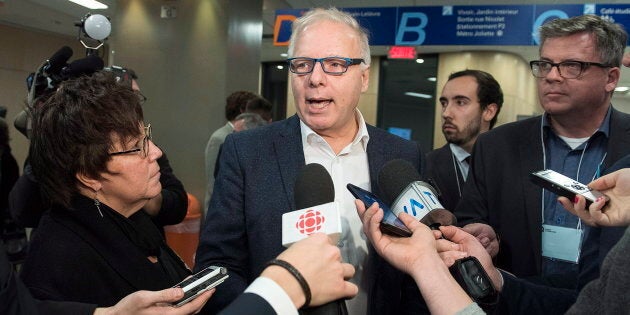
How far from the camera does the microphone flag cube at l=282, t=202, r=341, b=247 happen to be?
3.02 ft

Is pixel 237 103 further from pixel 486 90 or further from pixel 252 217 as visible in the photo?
pixel 252 217


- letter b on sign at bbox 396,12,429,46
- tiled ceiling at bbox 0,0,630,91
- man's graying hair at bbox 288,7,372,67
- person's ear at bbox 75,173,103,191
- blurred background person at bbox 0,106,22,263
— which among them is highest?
tiled ceiling at bbox 0,0,630,91

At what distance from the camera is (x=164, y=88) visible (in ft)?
18.0

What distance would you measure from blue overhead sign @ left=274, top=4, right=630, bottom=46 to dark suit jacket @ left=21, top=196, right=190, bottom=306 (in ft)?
15.0

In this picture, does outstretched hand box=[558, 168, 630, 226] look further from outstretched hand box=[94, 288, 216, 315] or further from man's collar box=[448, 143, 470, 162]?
man's collar box=[448, 143, 470, 162]

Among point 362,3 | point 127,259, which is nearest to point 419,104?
point 362,3

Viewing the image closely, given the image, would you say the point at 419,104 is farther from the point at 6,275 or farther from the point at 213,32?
the point at 6,275

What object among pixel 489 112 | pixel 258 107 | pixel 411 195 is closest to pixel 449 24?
pixel 258 107

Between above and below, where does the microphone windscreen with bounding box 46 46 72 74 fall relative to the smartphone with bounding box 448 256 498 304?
above

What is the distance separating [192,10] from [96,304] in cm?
466

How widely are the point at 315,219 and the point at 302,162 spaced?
0.56 metres

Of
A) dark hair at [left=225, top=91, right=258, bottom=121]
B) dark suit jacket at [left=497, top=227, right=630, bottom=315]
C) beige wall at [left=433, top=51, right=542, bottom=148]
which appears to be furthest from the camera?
beige wall at [left=433, top=51, right=542, bottom=148]

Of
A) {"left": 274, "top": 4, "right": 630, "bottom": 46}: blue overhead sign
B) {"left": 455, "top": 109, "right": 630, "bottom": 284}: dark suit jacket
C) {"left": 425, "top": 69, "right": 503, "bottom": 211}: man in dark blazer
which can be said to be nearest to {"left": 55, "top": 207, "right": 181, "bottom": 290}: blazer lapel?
{"left": 455, "top": 109, "right": 630, "bottom": 284}: dark suit jacket

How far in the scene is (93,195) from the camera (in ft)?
4.84
